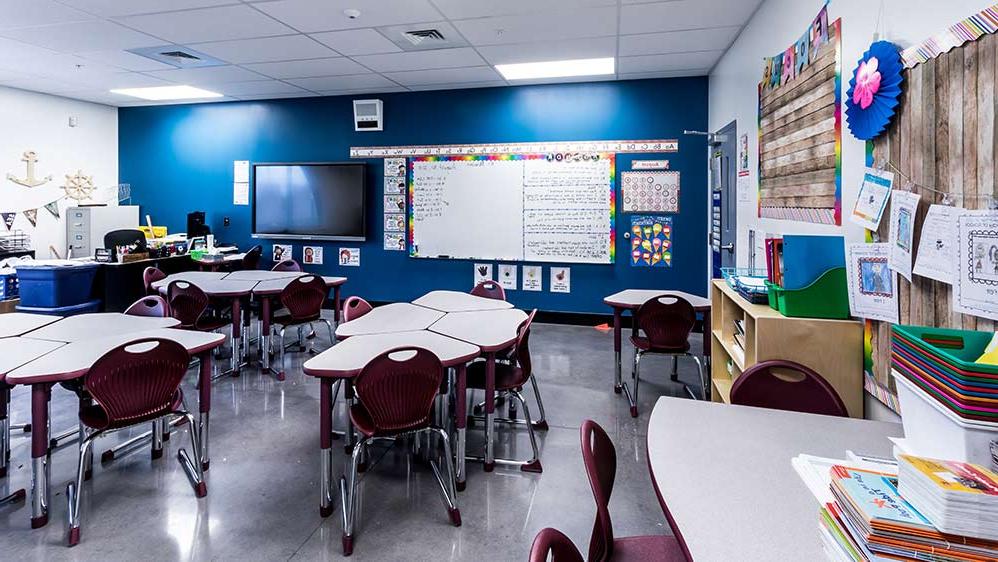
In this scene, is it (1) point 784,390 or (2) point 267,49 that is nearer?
(1) point 784,390

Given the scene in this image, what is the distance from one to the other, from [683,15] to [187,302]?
4468 mm

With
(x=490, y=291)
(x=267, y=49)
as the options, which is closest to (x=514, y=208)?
(x=490, y=291)

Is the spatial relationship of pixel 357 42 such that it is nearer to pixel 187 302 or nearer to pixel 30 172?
pixel 187 302

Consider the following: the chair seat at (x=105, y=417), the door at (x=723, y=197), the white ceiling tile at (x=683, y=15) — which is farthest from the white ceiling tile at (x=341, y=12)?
the chair seat at (x=105, y=417)

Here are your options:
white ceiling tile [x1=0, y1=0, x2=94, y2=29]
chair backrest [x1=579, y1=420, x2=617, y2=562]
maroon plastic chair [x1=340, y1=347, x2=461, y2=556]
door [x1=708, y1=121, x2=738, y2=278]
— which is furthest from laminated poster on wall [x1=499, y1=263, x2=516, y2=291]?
chair backrest [x1=579, y1=420, x2=617, y2=562]

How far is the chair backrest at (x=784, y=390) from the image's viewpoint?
2.01 metres

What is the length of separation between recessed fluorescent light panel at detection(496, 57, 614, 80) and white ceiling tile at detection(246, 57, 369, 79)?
1533 mm

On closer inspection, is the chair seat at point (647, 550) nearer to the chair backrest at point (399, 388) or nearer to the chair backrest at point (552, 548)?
the chair backrest at point (552, 548)

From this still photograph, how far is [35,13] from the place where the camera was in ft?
13.3

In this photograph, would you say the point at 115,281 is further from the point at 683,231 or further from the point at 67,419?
the point at 683,231

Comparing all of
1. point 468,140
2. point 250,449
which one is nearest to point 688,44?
point 468,140

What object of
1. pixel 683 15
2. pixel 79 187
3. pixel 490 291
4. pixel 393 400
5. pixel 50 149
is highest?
pixel 683 15

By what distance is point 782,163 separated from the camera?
323 cm

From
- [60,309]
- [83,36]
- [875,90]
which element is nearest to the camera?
[875,90]
